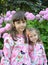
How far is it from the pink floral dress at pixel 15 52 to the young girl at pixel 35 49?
3.7 inches

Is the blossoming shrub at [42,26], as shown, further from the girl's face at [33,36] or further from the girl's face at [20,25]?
the girl's face at [20,25]

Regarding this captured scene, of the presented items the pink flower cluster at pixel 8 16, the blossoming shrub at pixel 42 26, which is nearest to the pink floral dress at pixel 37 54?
the blossoming shrub at pixel 42 26

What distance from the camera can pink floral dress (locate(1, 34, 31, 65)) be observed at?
413 cm

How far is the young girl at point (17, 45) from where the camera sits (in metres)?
4.14

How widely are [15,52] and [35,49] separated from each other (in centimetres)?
32

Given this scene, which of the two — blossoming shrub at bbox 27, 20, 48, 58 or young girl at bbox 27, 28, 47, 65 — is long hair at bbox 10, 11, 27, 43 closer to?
young girl at bbox 27, 28, 47, 65

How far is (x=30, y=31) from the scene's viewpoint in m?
4.29

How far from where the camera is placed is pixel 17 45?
4.20 metres

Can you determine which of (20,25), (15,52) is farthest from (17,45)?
(20,25)

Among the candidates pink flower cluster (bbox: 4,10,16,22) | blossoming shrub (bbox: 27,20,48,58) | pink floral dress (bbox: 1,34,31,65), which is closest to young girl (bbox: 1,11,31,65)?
pink floral dress (bbox: 1,34,31,65)

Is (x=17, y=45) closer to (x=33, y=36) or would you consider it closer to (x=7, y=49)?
(x=7, y=49)

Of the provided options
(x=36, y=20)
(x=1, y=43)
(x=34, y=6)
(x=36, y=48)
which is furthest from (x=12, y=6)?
(x=36, y=48)

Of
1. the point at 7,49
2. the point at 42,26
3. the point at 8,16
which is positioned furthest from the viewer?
the point at 8,16

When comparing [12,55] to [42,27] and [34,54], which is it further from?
[42,27]
